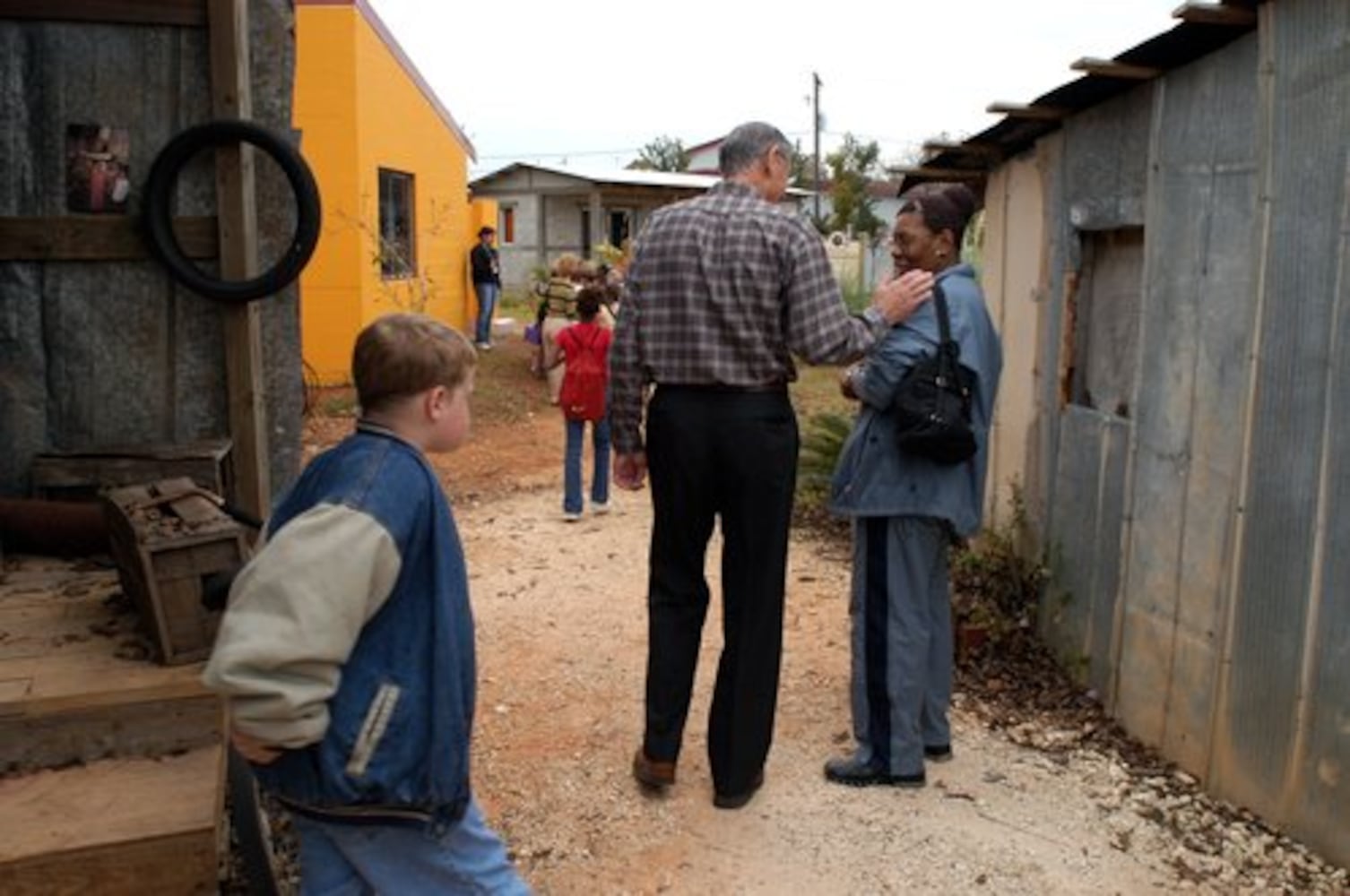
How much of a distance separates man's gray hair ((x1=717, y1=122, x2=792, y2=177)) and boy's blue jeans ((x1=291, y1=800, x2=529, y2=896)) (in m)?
2.23

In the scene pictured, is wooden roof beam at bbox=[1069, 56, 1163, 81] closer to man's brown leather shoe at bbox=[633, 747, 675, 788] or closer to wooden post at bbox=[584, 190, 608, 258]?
man's brown leather shoe at bbox=[633, 747, 675, 788]

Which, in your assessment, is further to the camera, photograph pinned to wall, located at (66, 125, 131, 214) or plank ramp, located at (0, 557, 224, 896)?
photograph pinned to wall, located at (66, 125, 131, 214)

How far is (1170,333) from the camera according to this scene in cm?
442

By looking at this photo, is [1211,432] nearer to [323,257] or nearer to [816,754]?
[816,754]

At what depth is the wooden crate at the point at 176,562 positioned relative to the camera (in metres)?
3.29

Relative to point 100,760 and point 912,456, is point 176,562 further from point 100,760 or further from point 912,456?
point 912,456

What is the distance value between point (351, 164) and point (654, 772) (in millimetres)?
11135

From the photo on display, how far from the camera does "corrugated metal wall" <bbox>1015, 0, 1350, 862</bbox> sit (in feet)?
11.7

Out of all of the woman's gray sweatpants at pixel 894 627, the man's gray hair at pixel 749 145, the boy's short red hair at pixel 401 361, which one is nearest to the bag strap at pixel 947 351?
the woman's gray sweatpants at pixel 894 627

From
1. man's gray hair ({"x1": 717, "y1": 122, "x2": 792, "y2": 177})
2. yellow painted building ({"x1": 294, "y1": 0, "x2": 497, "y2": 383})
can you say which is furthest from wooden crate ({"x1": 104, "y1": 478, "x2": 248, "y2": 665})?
yellow painted building ({"x1": 294, "y1": 0, "x2": 497, "y2": 383})

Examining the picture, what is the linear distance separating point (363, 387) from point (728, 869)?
2074mm

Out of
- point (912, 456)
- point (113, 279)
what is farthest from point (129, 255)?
point (912, 456)

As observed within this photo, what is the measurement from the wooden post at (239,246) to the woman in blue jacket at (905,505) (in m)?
2.04

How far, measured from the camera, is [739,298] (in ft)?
12.4
